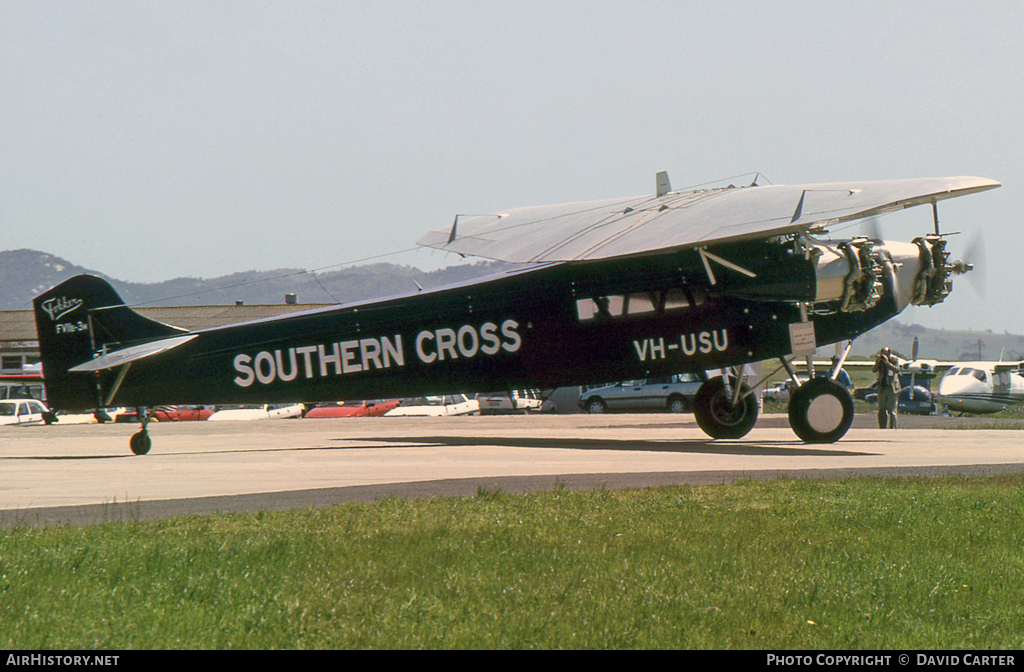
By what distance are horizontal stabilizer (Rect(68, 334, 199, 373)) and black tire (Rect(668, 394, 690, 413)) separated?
1432 inches

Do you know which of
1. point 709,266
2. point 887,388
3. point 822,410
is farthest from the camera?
point 887,388

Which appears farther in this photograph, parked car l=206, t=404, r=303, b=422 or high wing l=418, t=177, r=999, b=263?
parked car l=206, t=404, r=303, b=422

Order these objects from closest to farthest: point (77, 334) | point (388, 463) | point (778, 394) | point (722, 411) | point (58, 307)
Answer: point (388, 463) < point (77, 334) < point (58, 307) < point (722, 411) < point (778, 394)

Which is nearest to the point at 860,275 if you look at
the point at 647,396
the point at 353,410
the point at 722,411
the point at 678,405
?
the point at 722,411

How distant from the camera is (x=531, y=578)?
617 cm

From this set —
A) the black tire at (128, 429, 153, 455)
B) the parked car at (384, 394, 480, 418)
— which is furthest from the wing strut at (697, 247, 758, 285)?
the parked car at (384, 394, 480, 418)

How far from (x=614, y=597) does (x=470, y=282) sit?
39.8ft

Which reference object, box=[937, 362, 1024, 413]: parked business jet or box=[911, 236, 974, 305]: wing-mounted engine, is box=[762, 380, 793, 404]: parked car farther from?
box=[911, 236, 974, 305]: wing-mounted engine

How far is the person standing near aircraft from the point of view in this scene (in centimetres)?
2488

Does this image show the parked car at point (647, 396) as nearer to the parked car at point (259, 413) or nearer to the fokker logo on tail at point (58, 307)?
the parked car at point (259, 413)

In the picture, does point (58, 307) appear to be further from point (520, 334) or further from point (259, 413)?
point (259, 413)

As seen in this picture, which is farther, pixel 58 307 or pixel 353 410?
pixel 353 410

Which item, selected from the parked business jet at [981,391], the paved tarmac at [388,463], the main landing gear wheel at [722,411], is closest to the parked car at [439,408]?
the parked business jet at [981,391]

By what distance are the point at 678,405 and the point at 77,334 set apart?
1483 inches
